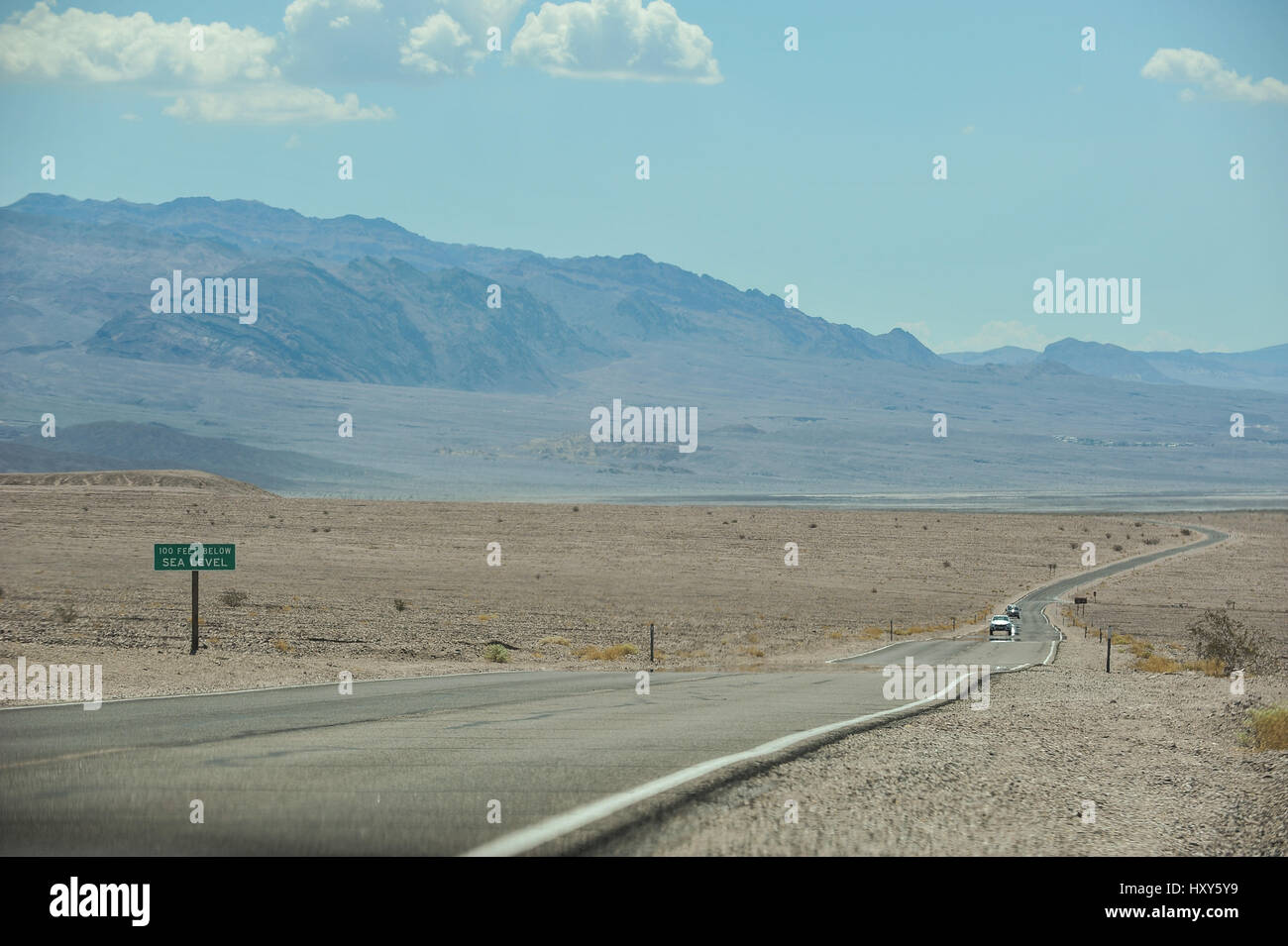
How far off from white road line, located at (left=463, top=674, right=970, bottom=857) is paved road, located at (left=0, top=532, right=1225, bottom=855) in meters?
0.02

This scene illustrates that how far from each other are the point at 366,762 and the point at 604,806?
101 inches

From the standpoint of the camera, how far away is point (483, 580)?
55.9 m

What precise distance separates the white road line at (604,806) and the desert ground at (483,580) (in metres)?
9.91

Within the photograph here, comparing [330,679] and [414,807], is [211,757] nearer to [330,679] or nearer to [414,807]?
[414,807]

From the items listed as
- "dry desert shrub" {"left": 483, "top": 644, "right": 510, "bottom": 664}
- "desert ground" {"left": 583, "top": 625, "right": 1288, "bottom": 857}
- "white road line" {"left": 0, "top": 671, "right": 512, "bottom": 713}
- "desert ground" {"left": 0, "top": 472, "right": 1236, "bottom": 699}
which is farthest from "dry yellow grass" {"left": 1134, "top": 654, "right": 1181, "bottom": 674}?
"white road line" {"left": 0, "top": 671, "right": 512, "bottom": 713}

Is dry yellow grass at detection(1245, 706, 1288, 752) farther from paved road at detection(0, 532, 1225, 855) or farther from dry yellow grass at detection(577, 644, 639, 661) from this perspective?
dry yellow grass at detection(577, 644, 639, 661)

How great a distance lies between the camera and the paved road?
712 cm

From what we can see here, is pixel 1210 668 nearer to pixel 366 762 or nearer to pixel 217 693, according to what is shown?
pixel 217 693

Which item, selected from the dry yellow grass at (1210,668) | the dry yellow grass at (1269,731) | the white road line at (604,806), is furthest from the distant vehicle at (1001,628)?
the white road line at (604,806)

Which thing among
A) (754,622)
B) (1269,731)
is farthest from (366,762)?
(754,622)

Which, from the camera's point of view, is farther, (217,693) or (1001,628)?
(1001,628)

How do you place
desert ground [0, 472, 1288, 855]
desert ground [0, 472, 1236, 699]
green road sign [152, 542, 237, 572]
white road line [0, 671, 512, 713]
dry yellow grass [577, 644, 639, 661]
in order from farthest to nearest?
dry yellow grass [577, 644, 639, 661] → desert ground [0, 472, 1236, 699] → green road sign [152, 542, 237, 572] → white road line [0, 671, 512, 713] → desert ground [0, 472, 1288, 855]
